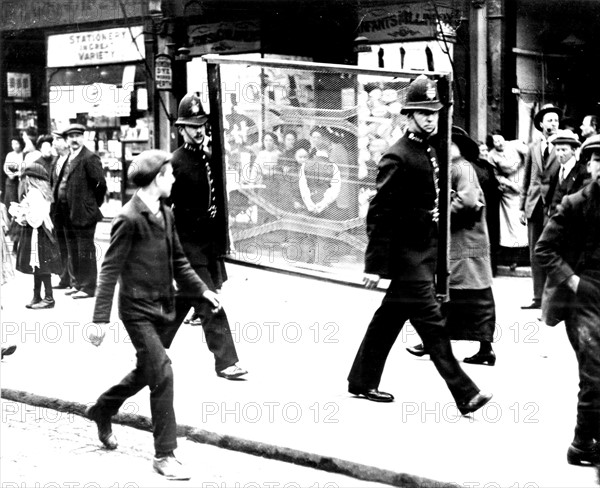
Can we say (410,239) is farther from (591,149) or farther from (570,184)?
(570,184)

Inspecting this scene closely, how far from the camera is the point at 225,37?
18.3m

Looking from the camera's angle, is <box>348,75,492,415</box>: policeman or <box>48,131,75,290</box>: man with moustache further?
<box>48,131,75,290</box>: man with moustache

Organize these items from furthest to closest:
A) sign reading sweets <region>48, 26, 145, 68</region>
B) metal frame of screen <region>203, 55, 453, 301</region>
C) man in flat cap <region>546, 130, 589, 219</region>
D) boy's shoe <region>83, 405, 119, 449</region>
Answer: sign reading sweets <region>48, 26, 145, 68</region> → man in flat cap <region>546, 130, 589, 219</region> → metal frame of screen <region>203, 55, 453, 301</region> → boy's shoe <region>83, 405, 119, 449</region>

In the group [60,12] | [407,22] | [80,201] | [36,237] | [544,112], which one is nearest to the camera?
[544,112]

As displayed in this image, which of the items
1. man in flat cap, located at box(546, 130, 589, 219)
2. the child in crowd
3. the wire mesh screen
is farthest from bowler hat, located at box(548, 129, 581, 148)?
the child in crowd

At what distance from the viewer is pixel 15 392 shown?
7754mm

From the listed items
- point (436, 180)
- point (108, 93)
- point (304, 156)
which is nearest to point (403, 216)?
point (436, 180)

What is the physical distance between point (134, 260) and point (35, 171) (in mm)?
6381

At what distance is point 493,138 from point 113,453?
8740 millimetres

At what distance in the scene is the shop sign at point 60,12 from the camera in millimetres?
19672

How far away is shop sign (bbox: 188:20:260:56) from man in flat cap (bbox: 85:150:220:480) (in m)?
12.3

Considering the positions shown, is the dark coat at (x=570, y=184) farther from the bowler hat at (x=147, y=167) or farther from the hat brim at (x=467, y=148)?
the bowler hat at (x=147, y=167)

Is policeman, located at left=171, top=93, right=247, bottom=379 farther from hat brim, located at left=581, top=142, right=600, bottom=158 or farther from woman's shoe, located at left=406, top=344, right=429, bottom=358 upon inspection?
hat brim, located at left=581, top=142, right=600, bottom=158

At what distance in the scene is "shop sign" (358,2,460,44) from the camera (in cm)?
1473
